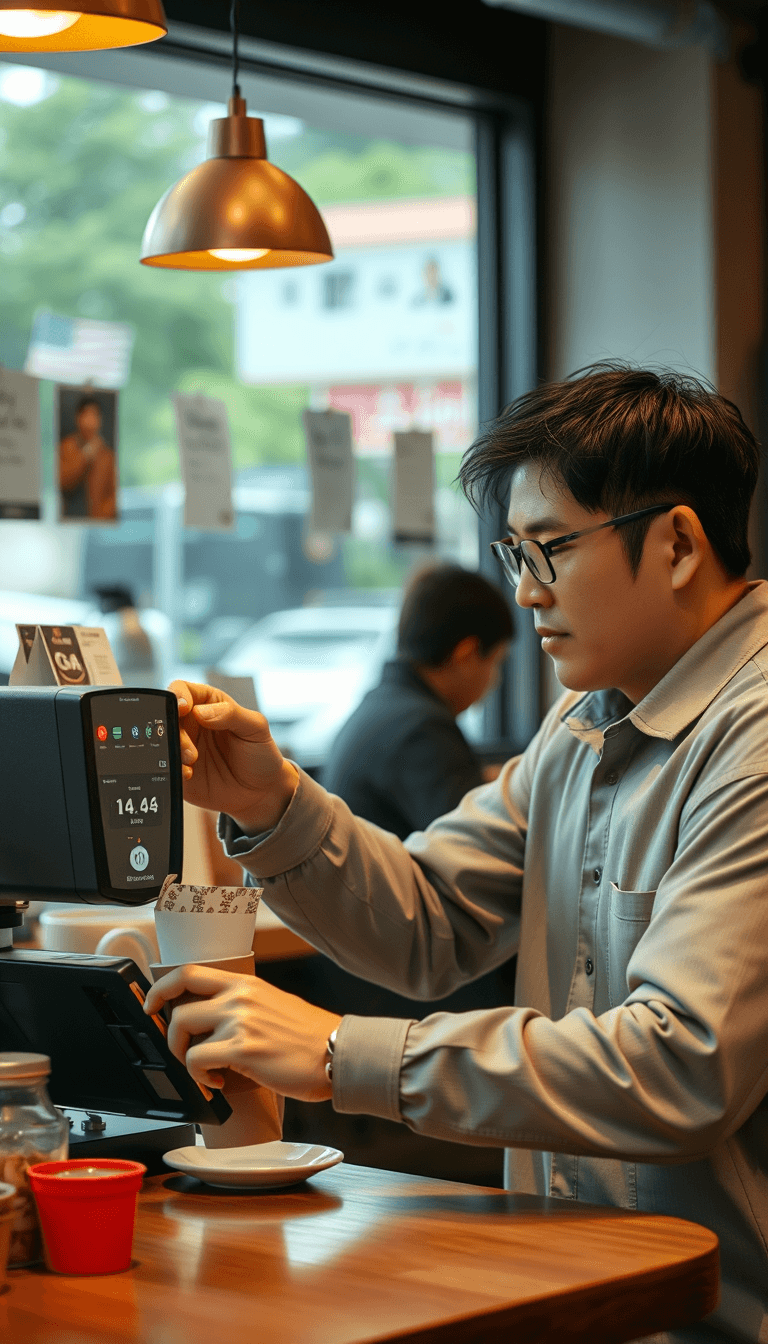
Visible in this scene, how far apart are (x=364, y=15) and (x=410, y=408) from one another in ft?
3.11

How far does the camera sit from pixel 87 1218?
119cm

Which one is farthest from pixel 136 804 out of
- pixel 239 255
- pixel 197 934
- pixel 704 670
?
pixel 239 255

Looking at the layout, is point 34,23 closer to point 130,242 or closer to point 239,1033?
point 239,1033

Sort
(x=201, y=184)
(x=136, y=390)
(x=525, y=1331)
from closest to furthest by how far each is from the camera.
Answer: (x=525, y=1331), (x=201, y=184), (x=136, y=390)

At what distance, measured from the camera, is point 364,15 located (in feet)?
12.1

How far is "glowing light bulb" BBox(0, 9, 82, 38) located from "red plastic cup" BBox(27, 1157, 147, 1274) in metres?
1.14

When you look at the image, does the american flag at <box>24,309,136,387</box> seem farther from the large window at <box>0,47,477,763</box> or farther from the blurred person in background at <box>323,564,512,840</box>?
the blurred person in background at <box>323,564,512,840</box>

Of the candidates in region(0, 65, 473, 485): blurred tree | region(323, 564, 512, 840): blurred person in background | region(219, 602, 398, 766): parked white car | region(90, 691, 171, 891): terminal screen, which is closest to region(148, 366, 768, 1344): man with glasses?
region(90, 691, 171, 891): terminal screen

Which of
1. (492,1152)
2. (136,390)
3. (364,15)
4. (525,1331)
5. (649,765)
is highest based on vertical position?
(364,15)

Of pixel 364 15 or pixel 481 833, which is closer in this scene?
pixel 481 833

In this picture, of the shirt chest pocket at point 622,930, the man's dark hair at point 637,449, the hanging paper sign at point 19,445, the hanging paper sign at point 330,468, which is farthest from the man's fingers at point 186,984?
the hanging paper sign at point 330,468

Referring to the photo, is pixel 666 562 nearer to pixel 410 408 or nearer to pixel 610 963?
pixel 610 963

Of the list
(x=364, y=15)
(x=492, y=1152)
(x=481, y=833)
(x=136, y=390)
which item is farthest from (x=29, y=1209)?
(x=364, y=15)

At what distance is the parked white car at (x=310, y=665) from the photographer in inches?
153
